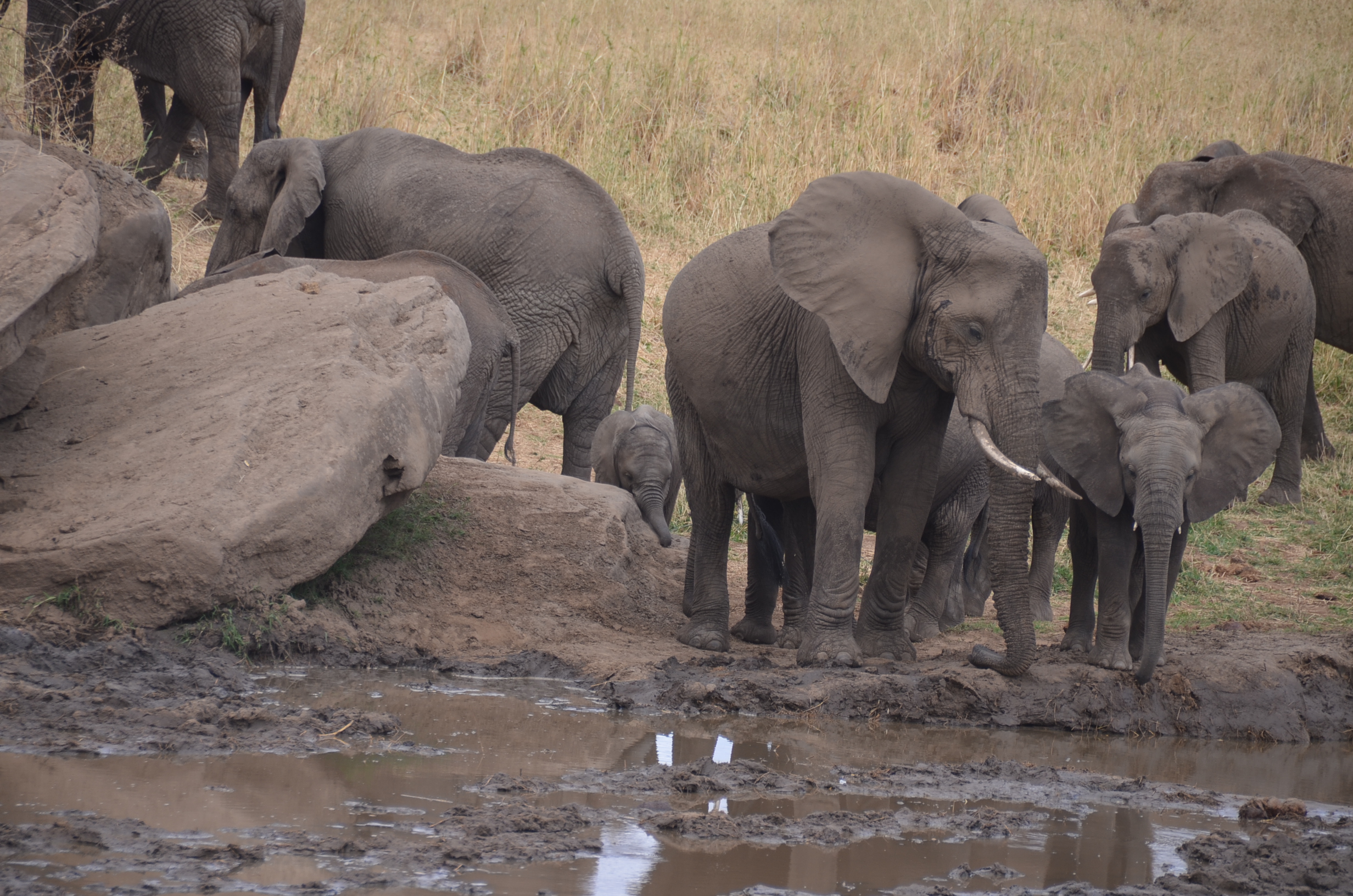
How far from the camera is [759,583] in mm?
6398

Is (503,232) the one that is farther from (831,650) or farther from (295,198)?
(831,650)

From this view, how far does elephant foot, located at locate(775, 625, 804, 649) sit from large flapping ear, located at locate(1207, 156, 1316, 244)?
233 inches

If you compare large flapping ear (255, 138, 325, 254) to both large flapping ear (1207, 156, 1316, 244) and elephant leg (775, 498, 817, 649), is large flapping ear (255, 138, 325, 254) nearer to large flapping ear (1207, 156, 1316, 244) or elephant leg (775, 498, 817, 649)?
elephant leg (775, 498, 817, 649)

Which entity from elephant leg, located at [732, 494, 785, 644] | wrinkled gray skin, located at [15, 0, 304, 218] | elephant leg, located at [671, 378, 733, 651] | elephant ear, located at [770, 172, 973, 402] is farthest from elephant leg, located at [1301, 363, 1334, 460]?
wrinkled gray skin, located at [15, 0, 304, 218]

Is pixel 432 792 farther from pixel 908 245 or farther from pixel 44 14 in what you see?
pixel 44 14

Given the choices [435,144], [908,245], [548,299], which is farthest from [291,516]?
[435,144]

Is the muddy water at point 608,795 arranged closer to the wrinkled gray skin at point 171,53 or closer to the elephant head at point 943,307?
the elephant head at point 943,307

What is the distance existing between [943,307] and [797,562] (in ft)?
5.49

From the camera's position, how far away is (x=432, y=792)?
3666mm

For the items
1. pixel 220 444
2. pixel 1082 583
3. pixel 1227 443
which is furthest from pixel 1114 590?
pixel 220 444

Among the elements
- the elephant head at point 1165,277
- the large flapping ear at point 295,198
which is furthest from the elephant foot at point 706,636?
the large flapping ear at point 295,198

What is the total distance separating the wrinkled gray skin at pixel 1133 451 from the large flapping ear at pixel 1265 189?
5.40 meters

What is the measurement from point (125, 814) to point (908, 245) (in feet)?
10.7

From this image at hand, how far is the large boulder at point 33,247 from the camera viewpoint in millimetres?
4895
